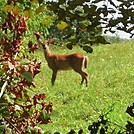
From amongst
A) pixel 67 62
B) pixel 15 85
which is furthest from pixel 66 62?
pixel 15 85

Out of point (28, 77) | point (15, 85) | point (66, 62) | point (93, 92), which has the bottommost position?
point (66, 62)

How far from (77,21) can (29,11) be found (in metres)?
0.27

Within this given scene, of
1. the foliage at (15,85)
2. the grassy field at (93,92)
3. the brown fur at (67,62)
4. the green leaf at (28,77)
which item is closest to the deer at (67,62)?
the brown fur at (67,62)

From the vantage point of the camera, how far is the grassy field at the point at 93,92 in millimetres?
7859

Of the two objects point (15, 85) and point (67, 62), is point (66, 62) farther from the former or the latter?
point (15, 85)

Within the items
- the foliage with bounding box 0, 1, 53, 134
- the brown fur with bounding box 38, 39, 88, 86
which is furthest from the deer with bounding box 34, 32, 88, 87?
the foliage with bounding box 0, 1, 53, 134

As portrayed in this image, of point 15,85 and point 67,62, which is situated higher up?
point 15,85

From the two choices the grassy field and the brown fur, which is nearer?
the grassy field

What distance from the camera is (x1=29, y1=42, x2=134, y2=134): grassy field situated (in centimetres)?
786

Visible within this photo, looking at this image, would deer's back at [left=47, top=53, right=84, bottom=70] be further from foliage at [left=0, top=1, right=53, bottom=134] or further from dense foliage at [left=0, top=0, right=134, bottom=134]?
dense foliage at [left=0, top=0, right=134, bottom=134]

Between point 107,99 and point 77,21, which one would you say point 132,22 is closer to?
point 77,21

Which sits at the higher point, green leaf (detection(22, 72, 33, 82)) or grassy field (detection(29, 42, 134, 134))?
green leaf (detection(22, 72, 33, 82))

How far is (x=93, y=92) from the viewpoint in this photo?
1049cm

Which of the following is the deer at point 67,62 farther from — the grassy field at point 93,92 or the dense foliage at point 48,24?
the dense foliage at point 48,24
